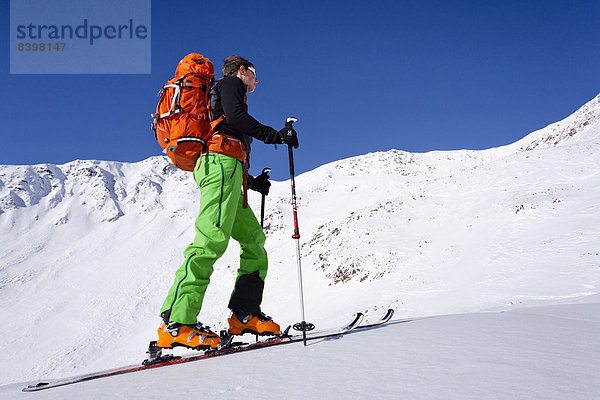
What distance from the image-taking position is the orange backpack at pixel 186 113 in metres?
3.80

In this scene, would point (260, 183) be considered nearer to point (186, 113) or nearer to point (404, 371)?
point (186, 113)

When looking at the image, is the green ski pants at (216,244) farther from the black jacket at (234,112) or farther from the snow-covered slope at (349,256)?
the snow-covered slope at (349,256)

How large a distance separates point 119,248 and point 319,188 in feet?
84.9

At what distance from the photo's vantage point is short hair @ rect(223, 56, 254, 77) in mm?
4293

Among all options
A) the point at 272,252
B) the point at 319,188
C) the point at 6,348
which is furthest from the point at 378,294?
the point at 319,188

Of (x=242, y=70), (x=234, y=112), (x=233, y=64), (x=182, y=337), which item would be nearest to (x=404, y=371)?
(x=182, y=337)

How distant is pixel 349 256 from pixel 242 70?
1918 centimetres

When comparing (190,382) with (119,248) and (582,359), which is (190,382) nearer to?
(582,359)

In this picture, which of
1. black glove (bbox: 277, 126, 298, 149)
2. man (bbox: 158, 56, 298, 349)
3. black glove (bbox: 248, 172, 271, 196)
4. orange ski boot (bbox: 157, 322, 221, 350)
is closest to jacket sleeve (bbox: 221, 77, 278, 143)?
man (bbox: 158, 56, 298, 349)

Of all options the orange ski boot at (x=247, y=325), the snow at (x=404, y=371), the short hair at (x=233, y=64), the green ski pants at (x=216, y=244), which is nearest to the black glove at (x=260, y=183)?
the green ski pants at (x=216, y=244)

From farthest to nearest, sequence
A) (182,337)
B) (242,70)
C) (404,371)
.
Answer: (242,70) → (182,337) → (404,371)

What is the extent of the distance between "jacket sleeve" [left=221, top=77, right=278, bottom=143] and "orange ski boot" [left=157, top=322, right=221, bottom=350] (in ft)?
6.79

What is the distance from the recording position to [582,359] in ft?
6.88

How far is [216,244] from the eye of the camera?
11.8 feet
